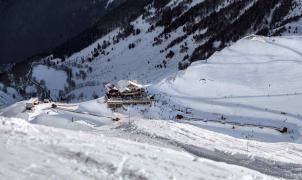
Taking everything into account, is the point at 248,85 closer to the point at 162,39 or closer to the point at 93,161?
the point at 93,161

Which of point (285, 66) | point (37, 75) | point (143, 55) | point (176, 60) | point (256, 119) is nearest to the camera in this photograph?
point (256, 119)

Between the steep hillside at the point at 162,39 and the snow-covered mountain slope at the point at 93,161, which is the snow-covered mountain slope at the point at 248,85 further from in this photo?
the snow-covered mountain slope at the point at 93,161

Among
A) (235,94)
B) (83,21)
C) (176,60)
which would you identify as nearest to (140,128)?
(235,94)

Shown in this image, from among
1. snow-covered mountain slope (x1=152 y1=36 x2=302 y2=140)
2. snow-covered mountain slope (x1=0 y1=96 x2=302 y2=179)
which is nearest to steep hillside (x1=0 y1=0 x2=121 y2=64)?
snow-covered mountain slope (x1=152 y1=36 x2=302 y2=140)

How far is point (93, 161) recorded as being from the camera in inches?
428

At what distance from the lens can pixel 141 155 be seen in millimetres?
11578

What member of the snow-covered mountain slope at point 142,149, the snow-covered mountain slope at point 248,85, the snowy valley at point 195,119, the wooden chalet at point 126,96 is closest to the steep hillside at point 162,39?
the snowy valley at point 195,119

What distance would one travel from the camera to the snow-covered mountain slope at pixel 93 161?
33.8 feet

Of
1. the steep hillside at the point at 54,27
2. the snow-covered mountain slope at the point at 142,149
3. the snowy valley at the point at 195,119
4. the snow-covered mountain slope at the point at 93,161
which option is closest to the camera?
the snow-covered mountain slope at the point at 93,161

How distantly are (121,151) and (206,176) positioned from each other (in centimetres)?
184

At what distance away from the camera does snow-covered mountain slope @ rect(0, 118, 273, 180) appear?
10297mm

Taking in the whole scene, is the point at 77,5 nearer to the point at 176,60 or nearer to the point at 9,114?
the point at 176,60

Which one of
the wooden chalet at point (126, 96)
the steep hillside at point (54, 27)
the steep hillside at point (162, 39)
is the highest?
the steep hillside at point (54, 27)

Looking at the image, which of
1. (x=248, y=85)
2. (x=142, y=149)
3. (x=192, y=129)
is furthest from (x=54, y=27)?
(x=142, y=149)
